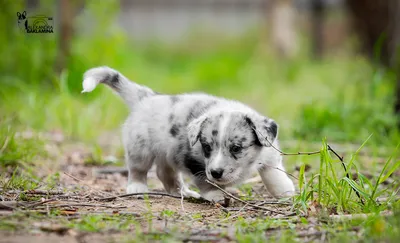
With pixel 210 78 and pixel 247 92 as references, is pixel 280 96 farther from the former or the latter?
pixel 210 78

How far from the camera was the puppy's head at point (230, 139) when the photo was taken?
422 cm

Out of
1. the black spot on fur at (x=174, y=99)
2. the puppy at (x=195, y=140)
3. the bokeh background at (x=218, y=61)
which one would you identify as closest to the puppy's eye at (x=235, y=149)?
the puppy at (x=195, y=140)

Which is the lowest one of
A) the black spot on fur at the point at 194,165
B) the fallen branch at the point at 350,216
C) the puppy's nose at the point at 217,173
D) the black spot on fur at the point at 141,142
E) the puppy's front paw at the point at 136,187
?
the fallen branch at the point at 350,216

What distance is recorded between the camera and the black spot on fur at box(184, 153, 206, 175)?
175 inches

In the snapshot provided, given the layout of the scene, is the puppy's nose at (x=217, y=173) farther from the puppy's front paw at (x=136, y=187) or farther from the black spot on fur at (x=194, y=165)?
the puppy's front paw at (x=136, y=187)

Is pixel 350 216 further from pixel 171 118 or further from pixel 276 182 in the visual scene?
pixel 171 118

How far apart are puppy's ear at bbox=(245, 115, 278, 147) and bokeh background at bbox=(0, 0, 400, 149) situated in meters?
2.10

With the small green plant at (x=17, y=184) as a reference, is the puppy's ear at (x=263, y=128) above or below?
above

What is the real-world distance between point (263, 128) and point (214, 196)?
0.57 metres

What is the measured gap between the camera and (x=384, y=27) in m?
11.6

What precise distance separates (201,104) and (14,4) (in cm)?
436

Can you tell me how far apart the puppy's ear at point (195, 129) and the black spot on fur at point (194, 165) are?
8.3 inches

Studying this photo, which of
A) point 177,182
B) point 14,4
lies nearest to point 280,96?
point 14,4

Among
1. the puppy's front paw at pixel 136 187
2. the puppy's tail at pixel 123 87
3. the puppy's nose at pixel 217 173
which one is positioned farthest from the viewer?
the puppy's tail at pixel 123 87
